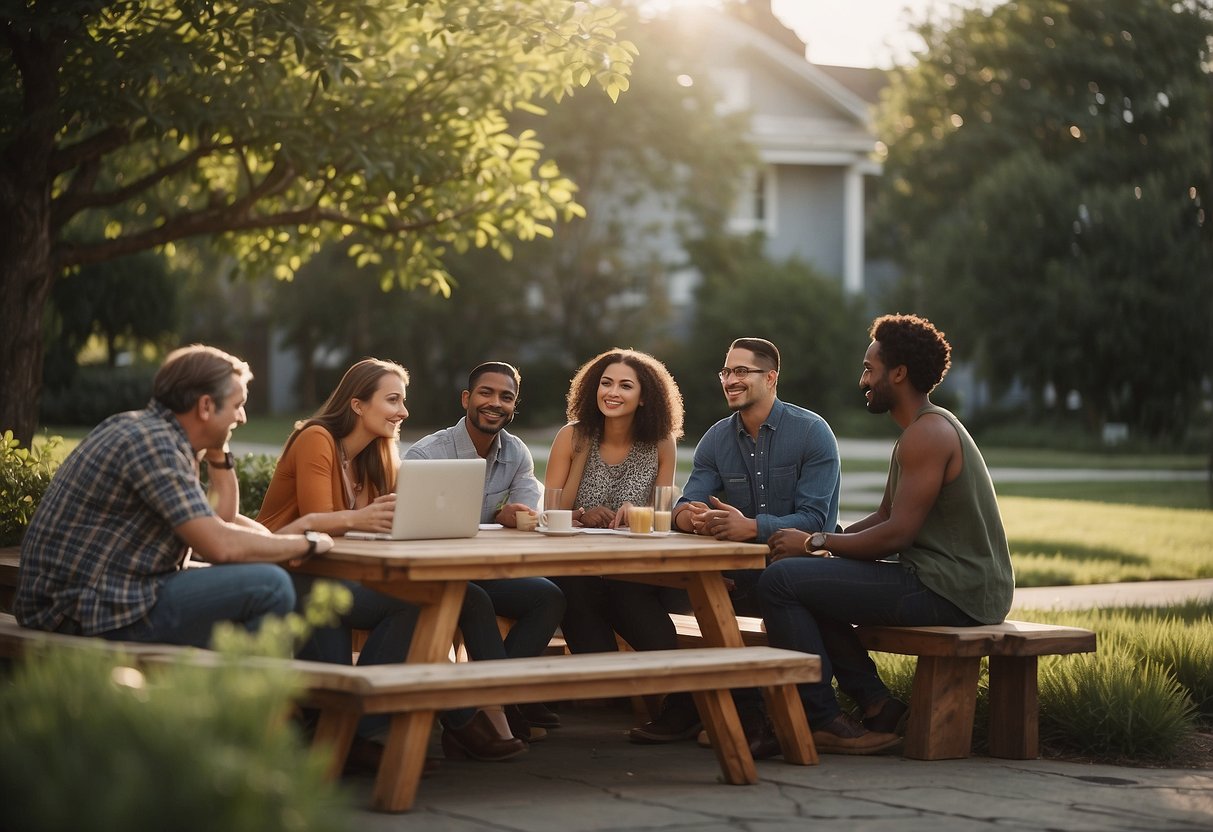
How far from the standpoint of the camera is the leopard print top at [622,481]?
25.0 ft

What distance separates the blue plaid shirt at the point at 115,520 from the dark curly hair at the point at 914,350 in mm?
2805

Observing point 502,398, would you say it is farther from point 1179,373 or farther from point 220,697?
point 1179,373

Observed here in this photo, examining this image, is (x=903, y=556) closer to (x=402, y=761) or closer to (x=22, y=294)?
(x=402, y=761)

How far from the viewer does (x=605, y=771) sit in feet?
20.6

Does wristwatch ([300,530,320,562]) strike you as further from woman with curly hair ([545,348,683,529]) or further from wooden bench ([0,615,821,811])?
woman with curly hair ([545,348,683,529])

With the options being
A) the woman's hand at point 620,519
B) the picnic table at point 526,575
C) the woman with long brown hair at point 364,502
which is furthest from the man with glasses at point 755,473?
the woman with long brown hair at point 364,502

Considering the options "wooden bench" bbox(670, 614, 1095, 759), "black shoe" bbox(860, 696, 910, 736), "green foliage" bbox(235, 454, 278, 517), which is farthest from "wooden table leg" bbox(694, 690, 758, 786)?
"green foliage" bbox(235, 454, 278, 517)

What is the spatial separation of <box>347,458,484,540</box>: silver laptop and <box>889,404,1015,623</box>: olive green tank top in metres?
1.72

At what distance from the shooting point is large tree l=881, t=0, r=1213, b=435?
35.7 meters

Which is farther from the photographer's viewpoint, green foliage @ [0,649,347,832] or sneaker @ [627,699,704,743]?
sneaker @ [627,699,704,743]

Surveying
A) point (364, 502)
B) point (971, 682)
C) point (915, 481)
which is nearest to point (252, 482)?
point (364, 502)

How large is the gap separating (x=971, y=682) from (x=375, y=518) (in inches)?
95.1

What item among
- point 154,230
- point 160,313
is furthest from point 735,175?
point 154,230

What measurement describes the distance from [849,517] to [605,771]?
37.1 feet
